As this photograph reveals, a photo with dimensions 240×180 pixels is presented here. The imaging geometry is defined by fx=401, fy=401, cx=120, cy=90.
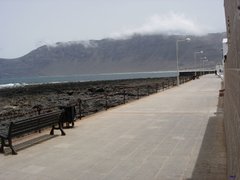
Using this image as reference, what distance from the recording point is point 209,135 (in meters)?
10.6

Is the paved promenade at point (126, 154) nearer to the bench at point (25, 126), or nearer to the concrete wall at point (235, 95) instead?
the bench at point (25, 126)

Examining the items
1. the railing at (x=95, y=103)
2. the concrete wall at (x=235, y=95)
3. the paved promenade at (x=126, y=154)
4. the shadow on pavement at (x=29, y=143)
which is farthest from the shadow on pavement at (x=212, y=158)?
the railing at (x=95, y=103)

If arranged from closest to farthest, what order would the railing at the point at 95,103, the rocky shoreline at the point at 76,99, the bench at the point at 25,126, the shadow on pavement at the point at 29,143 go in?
the bench at the point at 25,126 → the shadow on pavement at the point at 29,143 → the railing at the point at 95,103 → the rocky shoreline at the point at 76,99

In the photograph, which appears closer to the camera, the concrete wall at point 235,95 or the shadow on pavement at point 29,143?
the concrete wall at point 235,95

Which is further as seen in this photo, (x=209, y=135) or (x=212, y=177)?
(x=209, y=135)

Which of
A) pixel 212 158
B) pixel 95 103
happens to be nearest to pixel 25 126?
pixel 212 158

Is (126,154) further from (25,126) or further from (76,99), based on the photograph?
(76,99)

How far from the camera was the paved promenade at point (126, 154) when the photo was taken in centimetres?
708

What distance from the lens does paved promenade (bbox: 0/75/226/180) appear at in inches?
279

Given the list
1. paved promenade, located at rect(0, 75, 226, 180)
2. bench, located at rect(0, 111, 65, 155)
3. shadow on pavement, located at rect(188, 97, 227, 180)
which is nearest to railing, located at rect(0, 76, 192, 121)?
bench, located at rect(0, 111, 65, 155)

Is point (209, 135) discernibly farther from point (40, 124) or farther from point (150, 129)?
point (40, 124)

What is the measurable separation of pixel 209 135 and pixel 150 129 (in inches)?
79.6

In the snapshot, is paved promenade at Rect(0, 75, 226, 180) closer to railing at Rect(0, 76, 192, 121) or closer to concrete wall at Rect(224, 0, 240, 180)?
railing at Rect(0, 76, 192, 121)

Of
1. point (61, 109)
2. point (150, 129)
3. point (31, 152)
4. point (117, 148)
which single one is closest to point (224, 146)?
point (117, 148)
